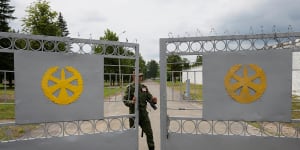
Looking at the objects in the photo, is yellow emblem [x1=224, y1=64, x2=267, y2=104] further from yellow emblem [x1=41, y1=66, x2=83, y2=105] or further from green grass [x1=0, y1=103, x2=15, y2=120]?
green grass [x1=0, y1=103, x2=15, y2=120]

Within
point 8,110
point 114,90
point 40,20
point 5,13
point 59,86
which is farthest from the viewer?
point 5,13

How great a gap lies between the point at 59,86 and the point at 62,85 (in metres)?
0.05

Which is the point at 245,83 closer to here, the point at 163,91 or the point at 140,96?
the point at 163,91

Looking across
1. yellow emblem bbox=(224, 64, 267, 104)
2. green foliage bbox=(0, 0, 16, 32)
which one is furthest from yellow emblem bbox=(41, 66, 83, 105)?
green foliage bbox=(0, 0, 16, 32)

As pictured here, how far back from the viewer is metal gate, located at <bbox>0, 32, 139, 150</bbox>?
13.6ft

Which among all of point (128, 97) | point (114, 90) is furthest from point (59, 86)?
point (128, 97)

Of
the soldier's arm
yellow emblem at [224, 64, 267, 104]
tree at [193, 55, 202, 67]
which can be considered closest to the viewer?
yellow emblem at [224, 64, 267, 104]

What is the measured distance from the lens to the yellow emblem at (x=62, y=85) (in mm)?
4301

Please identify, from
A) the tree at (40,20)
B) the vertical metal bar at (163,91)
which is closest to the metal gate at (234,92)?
the vertical metal bar at (163,91)

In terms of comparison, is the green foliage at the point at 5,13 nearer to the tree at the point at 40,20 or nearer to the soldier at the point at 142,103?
the tree at the point at 40,20

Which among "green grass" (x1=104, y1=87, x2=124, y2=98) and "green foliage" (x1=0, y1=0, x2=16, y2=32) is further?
"green foliage" (x1=0, y1=0, x2=16, y2=32)

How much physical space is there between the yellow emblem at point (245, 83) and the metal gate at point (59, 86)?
1.62 m

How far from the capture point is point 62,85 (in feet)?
14.4

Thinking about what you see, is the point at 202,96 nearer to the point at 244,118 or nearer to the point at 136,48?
the point at 244,118
